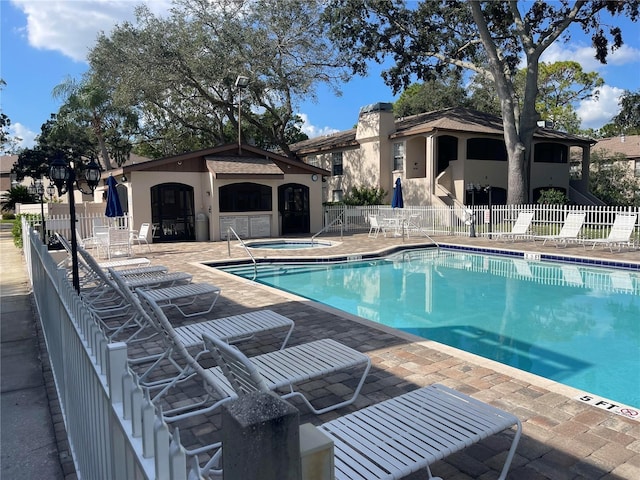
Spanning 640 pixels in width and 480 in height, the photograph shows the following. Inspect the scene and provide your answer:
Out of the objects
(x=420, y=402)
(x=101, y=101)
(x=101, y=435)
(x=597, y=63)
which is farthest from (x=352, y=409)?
(x=101, y=101)

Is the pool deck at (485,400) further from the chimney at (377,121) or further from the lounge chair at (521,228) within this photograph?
the chimney at (377,121)

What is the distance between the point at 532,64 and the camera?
21.3 meters

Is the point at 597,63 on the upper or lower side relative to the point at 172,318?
upper

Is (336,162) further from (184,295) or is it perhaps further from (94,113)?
(184,295)

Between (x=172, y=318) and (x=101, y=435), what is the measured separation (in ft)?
16.4

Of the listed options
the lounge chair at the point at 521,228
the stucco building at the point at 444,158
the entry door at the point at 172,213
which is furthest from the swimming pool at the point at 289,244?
the stucco building at the point at 444,158

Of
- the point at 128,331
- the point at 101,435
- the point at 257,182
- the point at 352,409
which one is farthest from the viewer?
the point at 257,182

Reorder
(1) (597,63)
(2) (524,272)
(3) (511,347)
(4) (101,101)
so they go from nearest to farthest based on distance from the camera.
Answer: (3) (511,347)
(2) (524,272)
(1) (597,63)
(4) (101,101)

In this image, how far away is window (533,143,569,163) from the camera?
93.2ft

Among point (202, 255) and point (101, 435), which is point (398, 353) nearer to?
point (101, 435)

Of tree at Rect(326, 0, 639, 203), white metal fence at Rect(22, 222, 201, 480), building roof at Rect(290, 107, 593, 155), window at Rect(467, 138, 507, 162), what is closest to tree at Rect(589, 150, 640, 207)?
building roof at Rect(290, 107, 593, 155)

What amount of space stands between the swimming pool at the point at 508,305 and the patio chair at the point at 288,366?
2.93 m

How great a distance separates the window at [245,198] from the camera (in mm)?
18906

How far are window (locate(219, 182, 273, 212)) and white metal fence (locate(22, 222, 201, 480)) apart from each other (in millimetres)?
15809
